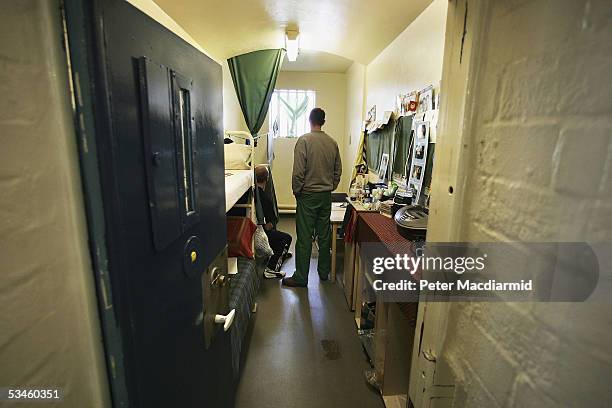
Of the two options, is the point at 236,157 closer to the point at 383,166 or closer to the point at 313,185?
the point at 313,185

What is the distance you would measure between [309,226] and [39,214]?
99.6 inches

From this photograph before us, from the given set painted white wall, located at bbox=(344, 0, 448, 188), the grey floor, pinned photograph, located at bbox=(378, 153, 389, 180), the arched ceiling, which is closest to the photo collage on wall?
painted white wall, located at bbox=(344, 0, 448, 188)

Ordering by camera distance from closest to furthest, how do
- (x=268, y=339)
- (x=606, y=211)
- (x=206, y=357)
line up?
(x=606, y=211)
(x=206, y=357)
(x=268, y=339)

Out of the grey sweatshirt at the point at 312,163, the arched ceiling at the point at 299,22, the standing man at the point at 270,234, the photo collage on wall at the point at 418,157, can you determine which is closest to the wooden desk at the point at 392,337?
the photo collage on wall at the point at 418,157

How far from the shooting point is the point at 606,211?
401 millimetres

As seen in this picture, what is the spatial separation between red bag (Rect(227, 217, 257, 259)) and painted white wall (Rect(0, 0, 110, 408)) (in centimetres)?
157

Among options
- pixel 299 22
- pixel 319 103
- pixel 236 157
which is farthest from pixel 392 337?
pixel 319 103

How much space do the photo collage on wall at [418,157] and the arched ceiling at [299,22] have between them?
807 millimetres

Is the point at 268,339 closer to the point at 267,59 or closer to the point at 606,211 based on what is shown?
the point at 606,211

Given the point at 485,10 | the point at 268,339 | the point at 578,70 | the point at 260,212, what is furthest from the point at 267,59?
the point at 578,70

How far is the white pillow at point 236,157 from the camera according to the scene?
2721 millimetres

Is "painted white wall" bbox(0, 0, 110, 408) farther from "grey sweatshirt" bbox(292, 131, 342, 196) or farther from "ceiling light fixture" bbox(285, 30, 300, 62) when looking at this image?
"ceiling light fixture" bbox(285, 30, 300, 62)

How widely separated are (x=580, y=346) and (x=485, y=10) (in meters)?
0.61

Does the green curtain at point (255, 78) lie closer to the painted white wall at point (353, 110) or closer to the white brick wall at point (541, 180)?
the painted white wall at point (353, 110)
